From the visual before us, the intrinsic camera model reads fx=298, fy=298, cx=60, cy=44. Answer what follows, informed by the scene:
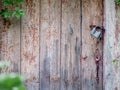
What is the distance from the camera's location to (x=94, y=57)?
6.52ft

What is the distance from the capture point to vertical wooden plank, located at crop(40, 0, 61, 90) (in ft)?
6.51

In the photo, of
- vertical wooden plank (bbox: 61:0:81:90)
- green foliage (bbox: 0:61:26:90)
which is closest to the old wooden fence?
vertical wooden plank (bbox: 61:0:81:90)

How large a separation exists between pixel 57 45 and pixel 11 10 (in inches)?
15.1

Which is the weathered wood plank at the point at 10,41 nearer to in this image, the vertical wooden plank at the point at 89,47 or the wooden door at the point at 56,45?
the wooden door at the point at 56,45

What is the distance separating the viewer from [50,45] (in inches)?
78.6

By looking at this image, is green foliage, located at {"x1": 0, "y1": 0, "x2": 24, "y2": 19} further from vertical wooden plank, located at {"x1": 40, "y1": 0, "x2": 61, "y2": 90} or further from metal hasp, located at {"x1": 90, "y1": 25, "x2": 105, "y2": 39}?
metal hasp, located at {"x1": 90, "y1": 25, "x2": 105, "y2": 39}

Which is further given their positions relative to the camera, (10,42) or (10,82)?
(10,42)

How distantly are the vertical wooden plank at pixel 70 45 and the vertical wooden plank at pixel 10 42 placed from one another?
0.30 metres

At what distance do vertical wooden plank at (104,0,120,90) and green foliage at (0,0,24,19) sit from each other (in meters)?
0.56

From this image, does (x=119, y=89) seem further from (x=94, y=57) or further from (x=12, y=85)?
(x=12, y=85)

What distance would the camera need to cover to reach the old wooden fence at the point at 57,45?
1.98 m

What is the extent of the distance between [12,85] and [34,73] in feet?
5.99

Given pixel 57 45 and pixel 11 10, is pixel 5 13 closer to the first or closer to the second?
pixel 11 10

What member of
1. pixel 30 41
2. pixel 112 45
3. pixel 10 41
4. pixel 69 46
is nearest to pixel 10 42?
pixel 10 41
